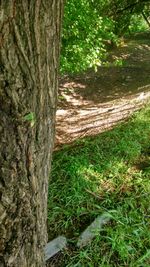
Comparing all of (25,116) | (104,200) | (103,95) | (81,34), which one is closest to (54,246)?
(104,200)

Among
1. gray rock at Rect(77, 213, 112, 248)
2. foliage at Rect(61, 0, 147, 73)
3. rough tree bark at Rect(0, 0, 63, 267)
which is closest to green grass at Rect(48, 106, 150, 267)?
gray rock at Rect(77, 213, 112, 248)

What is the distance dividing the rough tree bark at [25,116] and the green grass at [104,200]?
0.79m

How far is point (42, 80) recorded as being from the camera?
1.65 m

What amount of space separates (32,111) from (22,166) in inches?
10.6

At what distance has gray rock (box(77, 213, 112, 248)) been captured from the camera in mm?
2658

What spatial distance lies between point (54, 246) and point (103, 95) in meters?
7.48

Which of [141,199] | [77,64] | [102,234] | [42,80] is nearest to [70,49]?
[77,64]

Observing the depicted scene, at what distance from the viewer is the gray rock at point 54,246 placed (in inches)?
101

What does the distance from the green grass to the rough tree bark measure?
2.58 ft

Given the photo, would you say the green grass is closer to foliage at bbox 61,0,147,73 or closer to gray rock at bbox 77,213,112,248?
gray rock at bbox 77,213,112,248

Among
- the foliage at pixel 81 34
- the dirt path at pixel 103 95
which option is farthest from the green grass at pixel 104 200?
the foliage at pixel 81 34

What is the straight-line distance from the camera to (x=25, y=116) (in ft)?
5.11

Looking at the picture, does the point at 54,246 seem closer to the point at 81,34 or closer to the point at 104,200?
the point at 104,200

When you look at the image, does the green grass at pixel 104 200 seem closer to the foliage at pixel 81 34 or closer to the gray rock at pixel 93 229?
the gray rock at pixel 93 229
